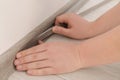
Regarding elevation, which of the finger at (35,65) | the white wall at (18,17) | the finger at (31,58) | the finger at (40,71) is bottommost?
the finger at (40,71)

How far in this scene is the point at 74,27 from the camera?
0.99 m

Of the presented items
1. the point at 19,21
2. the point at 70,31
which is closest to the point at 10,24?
the point at 19,21

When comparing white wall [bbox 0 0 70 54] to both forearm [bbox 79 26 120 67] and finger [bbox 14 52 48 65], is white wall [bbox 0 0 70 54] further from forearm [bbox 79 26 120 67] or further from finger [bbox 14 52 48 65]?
forearm [bbox 79 26 120 67]

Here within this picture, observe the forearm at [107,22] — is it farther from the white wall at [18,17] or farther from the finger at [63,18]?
the white wall at [18,17]

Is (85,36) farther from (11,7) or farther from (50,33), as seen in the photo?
(11,7)

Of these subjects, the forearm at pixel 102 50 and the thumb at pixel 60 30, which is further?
the thumb at pixel 60 30

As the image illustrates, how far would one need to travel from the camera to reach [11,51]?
804 mm

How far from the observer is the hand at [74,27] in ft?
3.23

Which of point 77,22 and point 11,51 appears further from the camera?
point 77,22

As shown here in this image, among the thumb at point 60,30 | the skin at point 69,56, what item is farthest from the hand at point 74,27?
the skin at point 69,56

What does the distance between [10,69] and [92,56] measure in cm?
30

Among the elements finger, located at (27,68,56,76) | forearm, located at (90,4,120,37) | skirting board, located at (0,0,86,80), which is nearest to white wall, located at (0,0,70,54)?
skirting board, located at (0,0,86,80)

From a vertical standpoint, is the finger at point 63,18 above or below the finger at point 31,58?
above

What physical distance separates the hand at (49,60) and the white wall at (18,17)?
0.07 metres
